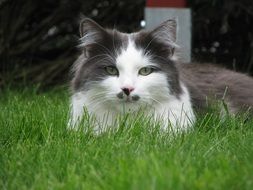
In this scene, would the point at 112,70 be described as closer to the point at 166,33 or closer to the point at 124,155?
the point at 166,33

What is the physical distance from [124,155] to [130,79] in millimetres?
945

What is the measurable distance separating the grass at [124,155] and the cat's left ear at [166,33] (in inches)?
21.0

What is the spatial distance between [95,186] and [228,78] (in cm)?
256

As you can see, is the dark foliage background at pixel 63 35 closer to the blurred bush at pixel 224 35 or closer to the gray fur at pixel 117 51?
the blurred bush at pixel 224 35

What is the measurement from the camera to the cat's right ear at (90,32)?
12.6ft

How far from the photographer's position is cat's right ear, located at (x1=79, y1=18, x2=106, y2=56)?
12.6ft

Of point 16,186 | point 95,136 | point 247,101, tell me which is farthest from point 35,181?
point 247,101

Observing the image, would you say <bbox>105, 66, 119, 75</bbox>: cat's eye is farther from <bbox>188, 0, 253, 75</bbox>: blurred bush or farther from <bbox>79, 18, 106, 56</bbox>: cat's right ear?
<bbox>188, 0, 253, 75</bbox>: blurred bush

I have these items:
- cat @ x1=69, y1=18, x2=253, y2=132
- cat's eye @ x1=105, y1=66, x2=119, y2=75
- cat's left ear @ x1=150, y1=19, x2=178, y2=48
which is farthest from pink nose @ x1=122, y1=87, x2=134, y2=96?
cat's left ear @ x1=150, y1=19, x2=178, y2=48

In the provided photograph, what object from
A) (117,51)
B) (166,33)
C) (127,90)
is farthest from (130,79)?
(166,33)

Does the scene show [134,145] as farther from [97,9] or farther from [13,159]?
[97,9]

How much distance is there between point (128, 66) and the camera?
3672 mm

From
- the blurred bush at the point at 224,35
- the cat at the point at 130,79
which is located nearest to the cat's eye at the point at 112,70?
the cat at the point at 130,79

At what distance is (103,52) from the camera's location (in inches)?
151
